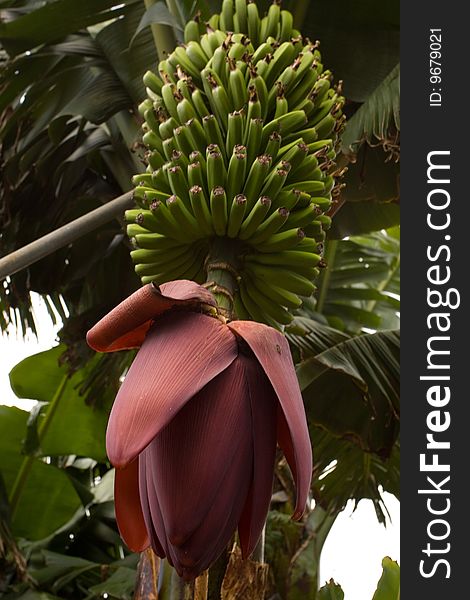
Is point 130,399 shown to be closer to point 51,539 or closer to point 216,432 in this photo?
point 216,432

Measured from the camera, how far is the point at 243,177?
33.8 inches

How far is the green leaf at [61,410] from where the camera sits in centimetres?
264

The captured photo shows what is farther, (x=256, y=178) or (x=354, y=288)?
(x=354, y=288)

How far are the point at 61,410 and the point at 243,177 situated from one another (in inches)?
78.6

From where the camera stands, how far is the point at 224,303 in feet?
2.44

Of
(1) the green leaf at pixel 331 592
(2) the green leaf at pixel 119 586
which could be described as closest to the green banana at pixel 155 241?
(1) the green leaf at pixel 331 592

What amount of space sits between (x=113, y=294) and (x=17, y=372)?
64 cm

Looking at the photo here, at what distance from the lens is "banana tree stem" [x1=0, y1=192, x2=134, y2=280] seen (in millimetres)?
983

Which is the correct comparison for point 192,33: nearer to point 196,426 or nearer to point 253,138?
point 253,138

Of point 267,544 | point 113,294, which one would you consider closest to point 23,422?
point 113,294

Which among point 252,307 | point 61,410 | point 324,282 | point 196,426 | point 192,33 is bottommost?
point 196,426

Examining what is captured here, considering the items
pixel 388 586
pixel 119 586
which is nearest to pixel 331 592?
pixel 388 586

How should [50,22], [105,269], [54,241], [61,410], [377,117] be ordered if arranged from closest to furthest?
[54,241], [377,117], [50,22], [105,269], [61,410]

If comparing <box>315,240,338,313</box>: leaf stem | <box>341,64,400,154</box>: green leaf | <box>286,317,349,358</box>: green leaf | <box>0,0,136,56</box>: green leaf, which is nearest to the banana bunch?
<box>341,64,400,154</box>: green leaf
